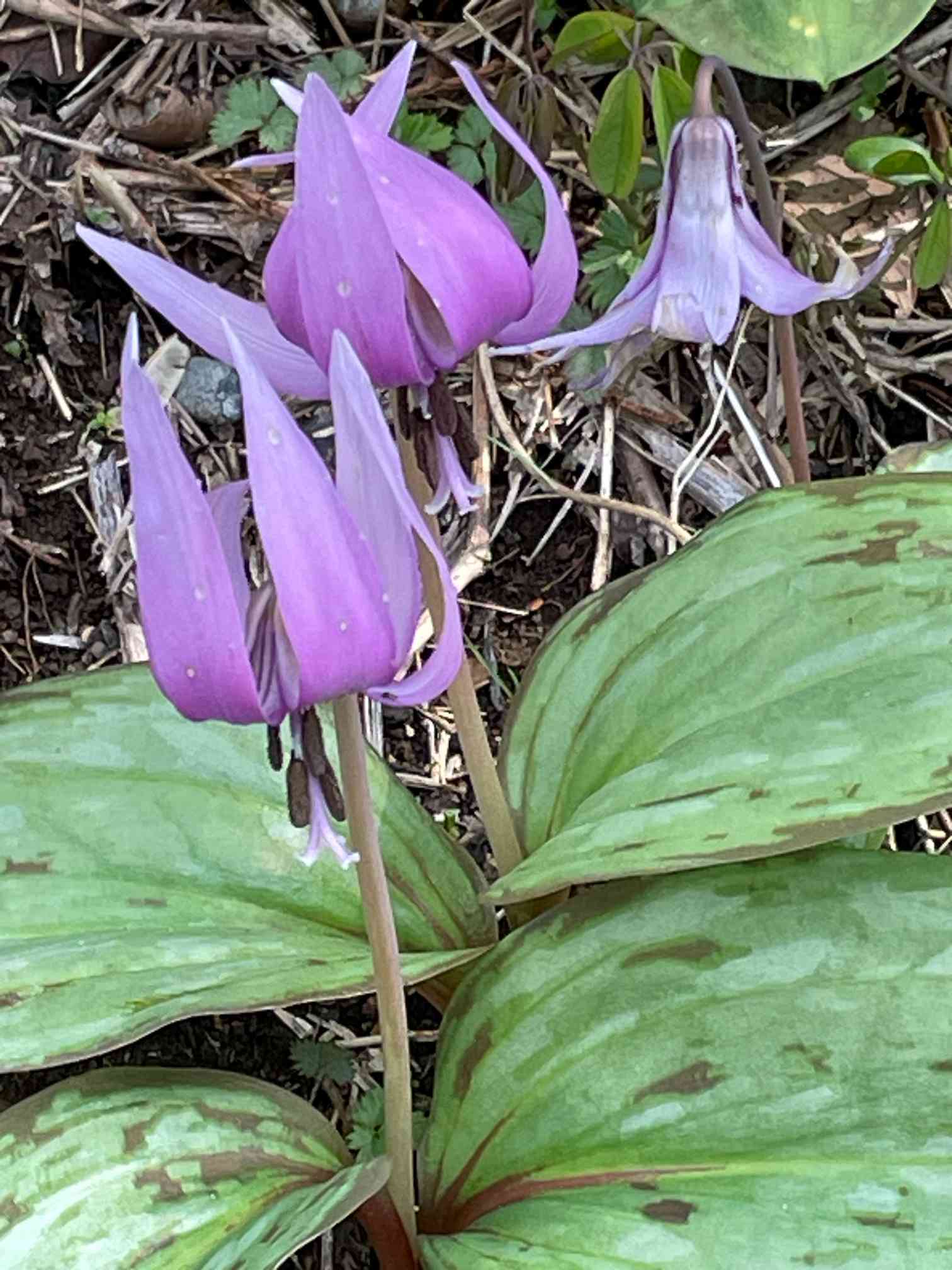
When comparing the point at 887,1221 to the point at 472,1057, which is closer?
the point at 887,1221

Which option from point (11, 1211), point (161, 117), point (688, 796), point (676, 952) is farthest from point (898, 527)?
point (161, 117)

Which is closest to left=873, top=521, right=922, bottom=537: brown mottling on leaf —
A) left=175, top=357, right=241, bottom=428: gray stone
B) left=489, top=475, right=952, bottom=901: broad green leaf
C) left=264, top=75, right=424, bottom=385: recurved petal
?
left=489, top=475, right=952, bottom=901: broad green leaf

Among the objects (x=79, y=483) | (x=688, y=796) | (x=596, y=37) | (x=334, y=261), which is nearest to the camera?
(x=334, y=261)

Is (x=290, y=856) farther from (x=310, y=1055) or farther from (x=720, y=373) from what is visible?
(x=720, y=373)

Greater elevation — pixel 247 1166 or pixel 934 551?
pixel 934 551

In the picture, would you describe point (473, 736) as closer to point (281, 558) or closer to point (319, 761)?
point (319, 761)

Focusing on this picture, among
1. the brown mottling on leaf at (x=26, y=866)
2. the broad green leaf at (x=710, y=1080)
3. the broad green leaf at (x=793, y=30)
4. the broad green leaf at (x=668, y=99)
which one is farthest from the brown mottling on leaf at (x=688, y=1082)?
the broad green leaf at (x=668, y=99)
